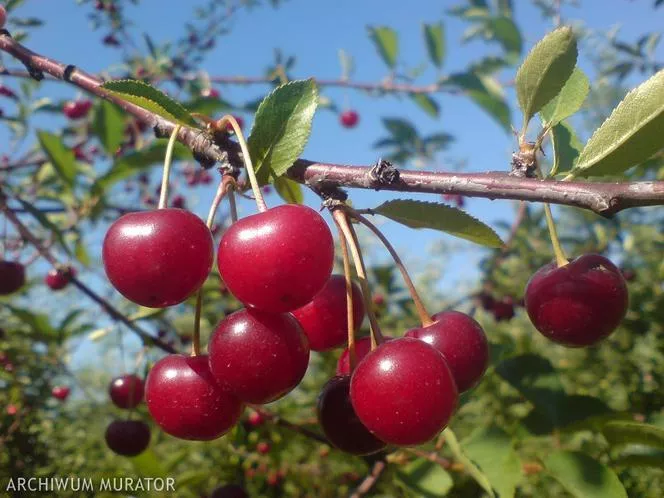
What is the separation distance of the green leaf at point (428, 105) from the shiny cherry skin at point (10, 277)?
10.6ft

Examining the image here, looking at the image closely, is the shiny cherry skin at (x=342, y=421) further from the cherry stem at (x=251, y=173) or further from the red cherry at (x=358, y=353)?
the cherry stem at (x=251, y=173)

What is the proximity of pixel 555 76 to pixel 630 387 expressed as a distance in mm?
2405

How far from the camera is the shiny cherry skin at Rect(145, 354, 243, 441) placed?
118 centimetres

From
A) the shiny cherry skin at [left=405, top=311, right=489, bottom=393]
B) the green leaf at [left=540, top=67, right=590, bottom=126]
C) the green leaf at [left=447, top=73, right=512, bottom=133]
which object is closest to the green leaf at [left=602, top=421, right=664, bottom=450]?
the shiny cherry skin at [left=405, top=311, right=489, bottom=393]

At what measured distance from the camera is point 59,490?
195 cm

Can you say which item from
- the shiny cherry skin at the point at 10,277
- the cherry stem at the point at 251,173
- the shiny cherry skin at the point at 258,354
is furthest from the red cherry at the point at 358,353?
the shiny cherry skin at the point at 10,277

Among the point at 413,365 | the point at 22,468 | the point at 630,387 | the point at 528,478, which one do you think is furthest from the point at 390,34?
the point at 413,365

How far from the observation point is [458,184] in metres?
1.04

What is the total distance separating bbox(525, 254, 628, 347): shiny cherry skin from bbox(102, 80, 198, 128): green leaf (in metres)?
0.88

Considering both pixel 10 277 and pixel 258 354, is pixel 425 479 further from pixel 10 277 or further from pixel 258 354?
pixel 10 277

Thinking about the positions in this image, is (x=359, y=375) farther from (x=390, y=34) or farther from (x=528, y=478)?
(x=390, y=34)

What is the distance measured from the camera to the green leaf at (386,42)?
15.7 feet

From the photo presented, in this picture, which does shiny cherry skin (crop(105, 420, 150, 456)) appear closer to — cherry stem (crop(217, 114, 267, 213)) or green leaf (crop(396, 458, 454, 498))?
green leaf (crop(396, 458, 454, 498))

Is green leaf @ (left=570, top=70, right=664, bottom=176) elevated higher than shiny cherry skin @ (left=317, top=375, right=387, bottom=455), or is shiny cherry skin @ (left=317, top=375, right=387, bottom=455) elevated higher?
green leaf @ (left=570, top=70, right=664, bottom=176)
